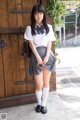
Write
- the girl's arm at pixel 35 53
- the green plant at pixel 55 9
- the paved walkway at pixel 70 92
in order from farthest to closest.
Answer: the green plant at pixel 55 9
the paved walkway at pixel 70 92
the girl's arm at pixel 35 53

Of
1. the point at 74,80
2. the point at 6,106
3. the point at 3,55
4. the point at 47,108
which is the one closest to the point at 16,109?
the point at 6,106

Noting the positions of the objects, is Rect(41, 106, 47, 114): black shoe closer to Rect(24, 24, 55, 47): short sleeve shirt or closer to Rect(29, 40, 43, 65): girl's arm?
Rect(29, 40, 43, 65): girl's arm

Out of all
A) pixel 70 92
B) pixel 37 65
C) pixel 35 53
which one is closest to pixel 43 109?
pixel 37 65

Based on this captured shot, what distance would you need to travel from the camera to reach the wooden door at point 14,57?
9.54 feet

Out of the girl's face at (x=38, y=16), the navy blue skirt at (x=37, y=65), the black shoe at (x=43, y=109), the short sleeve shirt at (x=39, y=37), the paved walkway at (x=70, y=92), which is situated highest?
the girl's face at (x=38, y=16)

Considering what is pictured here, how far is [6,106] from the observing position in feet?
10.1

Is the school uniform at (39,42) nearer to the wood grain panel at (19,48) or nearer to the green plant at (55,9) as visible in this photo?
the wood grain panel at (19,48)

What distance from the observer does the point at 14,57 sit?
120 inches

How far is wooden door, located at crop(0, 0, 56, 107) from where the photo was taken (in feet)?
9.54

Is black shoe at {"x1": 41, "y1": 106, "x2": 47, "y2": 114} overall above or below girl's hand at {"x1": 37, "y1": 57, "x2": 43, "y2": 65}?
below

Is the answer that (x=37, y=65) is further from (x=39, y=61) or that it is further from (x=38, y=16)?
(x=38, y=16)

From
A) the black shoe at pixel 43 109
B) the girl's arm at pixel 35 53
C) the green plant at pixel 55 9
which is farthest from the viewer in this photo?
the green plant at pixel 55 9

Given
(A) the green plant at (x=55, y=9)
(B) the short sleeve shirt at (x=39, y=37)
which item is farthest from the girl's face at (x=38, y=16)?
(A) the green plant at (x=55, y=9)

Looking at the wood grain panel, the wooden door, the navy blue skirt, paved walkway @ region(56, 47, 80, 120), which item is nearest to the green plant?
the wooden door
